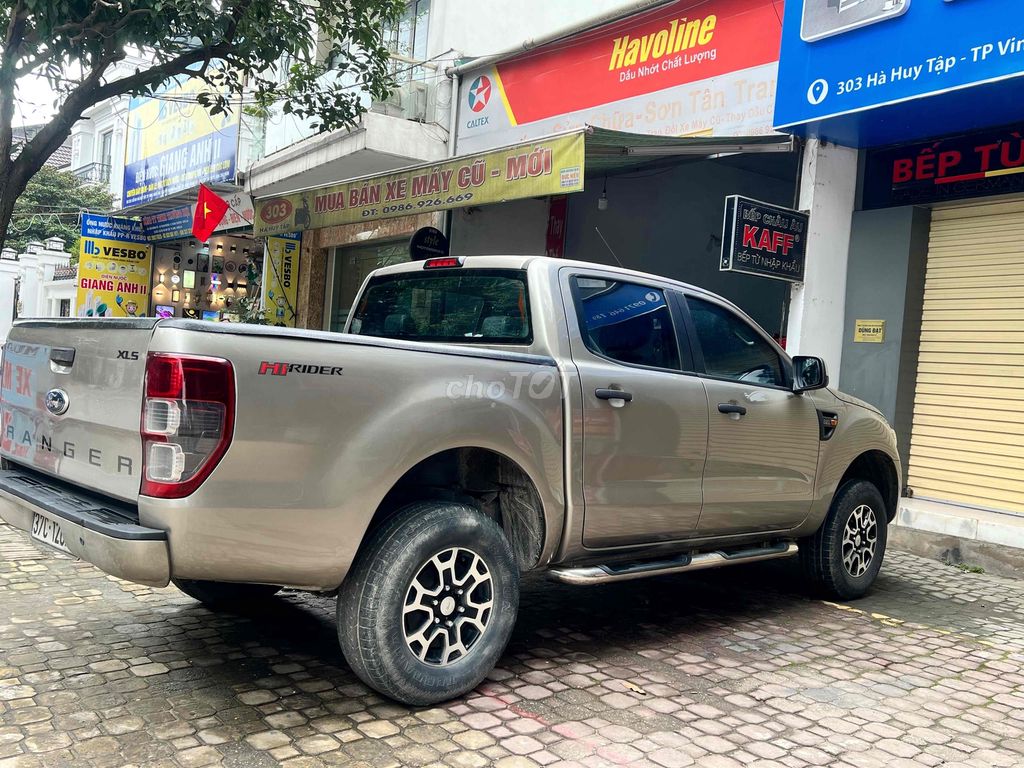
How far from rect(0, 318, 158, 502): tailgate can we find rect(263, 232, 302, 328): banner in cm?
1116

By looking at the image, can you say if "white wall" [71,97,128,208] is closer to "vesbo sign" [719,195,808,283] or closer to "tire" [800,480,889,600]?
"vesbo sign" [719,195,808,283]

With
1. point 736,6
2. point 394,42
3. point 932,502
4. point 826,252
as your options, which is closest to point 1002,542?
point 932,502

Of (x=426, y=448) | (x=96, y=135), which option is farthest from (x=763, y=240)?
(x=96, y=135)

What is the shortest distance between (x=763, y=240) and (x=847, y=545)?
3271 millimetres

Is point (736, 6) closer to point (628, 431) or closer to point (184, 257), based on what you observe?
point (628, 431)

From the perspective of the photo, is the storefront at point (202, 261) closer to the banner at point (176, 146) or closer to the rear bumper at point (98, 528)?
the banner at point (176, 146)

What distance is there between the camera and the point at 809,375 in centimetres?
495

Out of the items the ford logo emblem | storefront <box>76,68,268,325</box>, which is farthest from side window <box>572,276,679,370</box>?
storefront <box>76,68,268,325</box>

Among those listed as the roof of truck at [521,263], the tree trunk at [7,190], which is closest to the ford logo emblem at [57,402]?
the roof of truck at [521,263]

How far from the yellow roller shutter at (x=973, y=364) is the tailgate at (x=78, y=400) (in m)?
7.11

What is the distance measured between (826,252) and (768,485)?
4243mm

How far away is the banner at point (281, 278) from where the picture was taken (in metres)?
14.8

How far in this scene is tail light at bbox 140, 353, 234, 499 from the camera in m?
2.79

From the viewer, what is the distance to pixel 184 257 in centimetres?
1961
